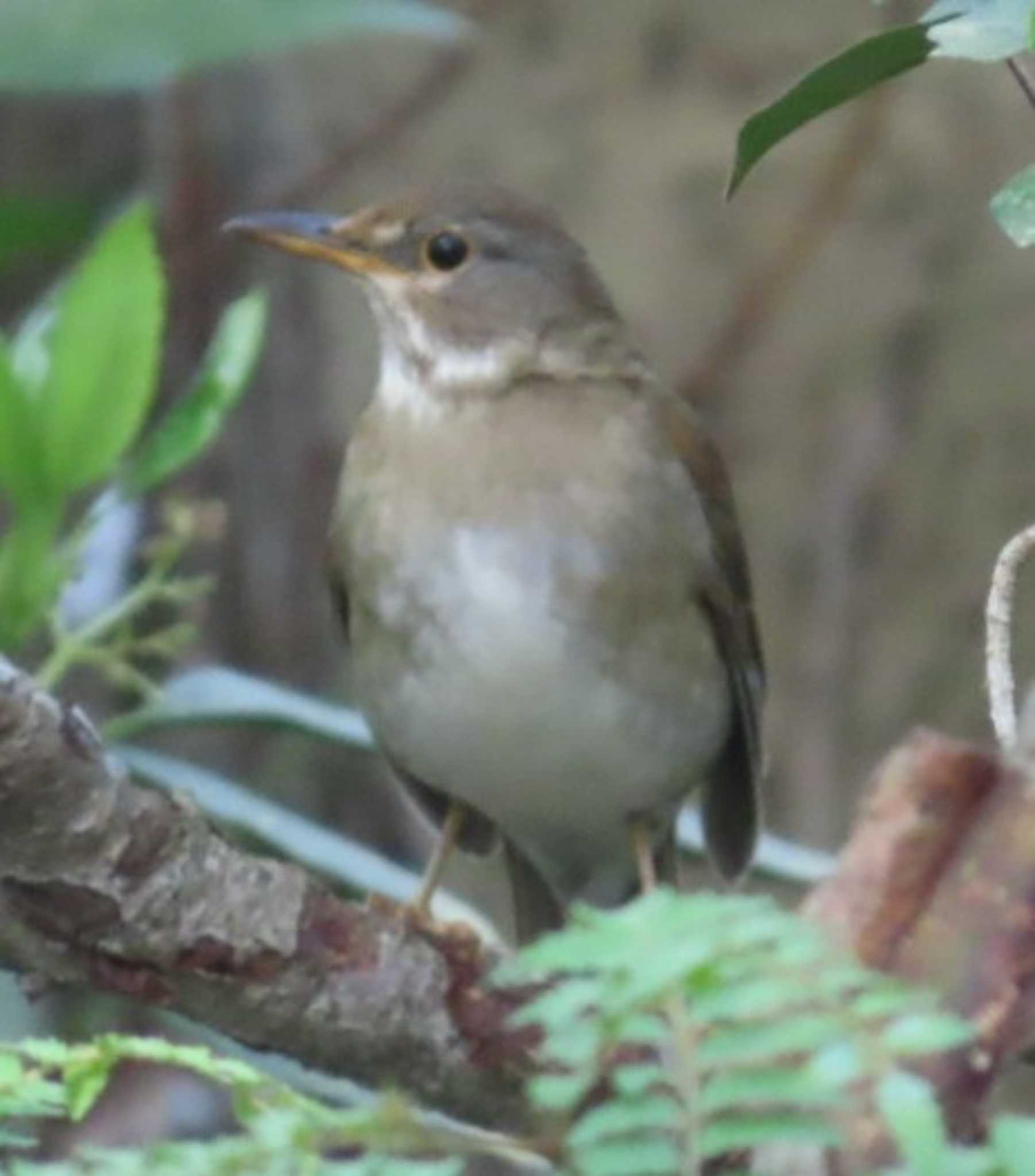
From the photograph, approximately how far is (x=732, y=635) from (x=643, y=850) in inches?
13.4

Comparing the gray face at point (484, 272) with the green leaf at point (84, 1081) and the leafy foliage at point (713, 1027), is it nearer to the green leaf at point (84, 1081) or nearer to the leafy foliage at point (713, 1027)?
the green leaf at point (84, 1081)

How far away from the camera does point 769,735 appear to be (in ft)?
16.9

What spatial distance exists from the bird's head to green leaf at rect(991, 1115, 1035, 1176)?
2242 mm

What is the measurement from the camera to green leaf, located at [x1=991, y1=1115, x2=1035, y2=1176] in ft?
2.94

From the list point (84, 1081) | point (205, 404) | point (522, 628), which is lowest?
point (522, 628)

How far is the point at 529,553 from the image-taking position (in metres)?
2.92

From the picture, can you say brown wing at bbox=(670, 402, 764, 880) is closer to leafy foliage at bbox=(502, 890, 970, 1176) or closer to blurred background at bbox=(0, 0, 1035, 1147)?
blurred background at bbox=(0, 0, 1035, 1147)

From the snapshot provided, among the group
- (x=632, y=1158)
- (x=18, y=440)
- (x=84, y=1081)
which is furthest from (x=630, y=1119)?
(x=18, y=440)

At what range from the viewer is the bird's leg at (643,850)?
3316 millimetres

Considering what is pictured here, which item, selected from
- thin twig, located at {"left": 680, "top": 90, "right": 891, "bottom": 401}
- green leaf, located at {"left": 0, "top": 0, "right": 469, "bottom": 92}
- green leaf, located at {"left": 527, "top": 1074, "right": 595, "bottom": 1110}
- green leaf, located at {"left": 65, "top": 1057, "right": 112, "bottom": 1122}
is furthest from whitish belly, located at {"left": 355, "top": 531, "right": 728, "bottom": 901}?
green leaf, located at {"left": 527, "top": 1074, "right": 595, "bottom": 1110}

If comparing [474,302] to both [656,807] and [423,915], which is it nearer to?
[656,807]

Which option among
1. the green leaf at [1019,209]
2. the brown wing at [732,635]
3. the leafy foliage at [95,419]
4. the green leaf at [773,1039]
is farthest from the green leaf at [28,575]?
the green leaf at [773,1039]

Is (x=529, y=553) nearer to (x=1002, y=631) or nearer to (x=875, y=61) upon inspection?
(x=875, y=61)

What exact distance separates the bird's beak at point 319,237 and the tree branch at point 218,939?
46.1 inches
